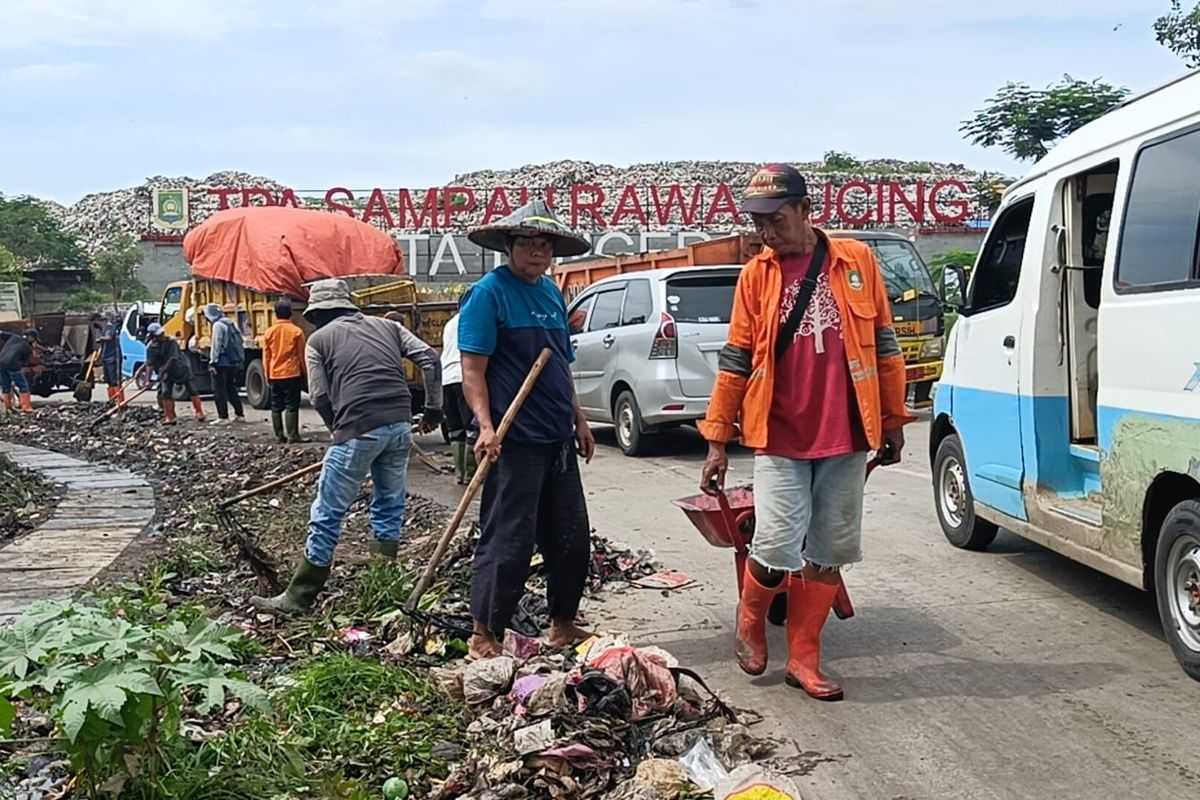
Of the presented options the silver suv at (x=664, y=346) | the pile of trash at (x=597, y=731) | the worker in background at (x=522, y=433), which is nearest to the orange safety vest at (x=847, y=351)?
the worker in background at (x=522, y=433)

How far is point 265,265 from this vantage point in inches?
693

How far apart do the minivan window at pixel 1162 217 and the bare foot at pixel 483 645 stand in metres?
3.00

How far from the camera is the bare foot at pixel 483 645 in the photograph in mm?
4973

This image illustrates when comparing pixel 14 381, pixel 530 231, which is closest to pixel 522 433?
pixel 530 231

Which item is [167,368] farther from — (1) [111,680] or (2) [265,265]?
(1) [111,680]

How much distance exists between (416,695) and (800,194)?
2385 mm

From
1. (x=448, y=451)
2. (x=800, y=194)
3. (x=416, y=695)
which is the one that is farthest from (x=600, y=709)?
(x=448, y=451)

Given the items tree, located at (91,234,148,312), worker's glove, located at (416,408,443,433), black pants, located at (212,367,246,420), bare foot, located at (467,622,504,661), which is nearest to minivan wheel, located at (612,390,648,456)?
worker's glove, located at (416,408,443,433)

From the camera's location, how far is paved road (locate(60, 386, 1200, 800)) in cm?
385

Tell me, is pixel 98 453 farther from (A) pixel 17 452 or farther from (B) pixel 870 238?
(B) pixel 870 238

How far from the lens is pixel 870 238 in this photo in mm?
14625

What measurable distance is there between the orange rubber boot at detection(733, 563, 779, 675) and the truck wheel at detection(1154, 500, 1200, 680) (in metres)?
1.54

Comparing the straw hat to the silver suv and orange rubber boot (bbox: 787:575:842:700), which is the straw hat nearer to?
orange rubber boot (bbox: 787:575:842:700)

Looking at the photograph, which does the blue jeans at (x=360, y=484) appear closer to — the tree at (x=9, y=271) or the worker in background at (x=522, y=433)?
the worker in background at (x=522, y=433)
